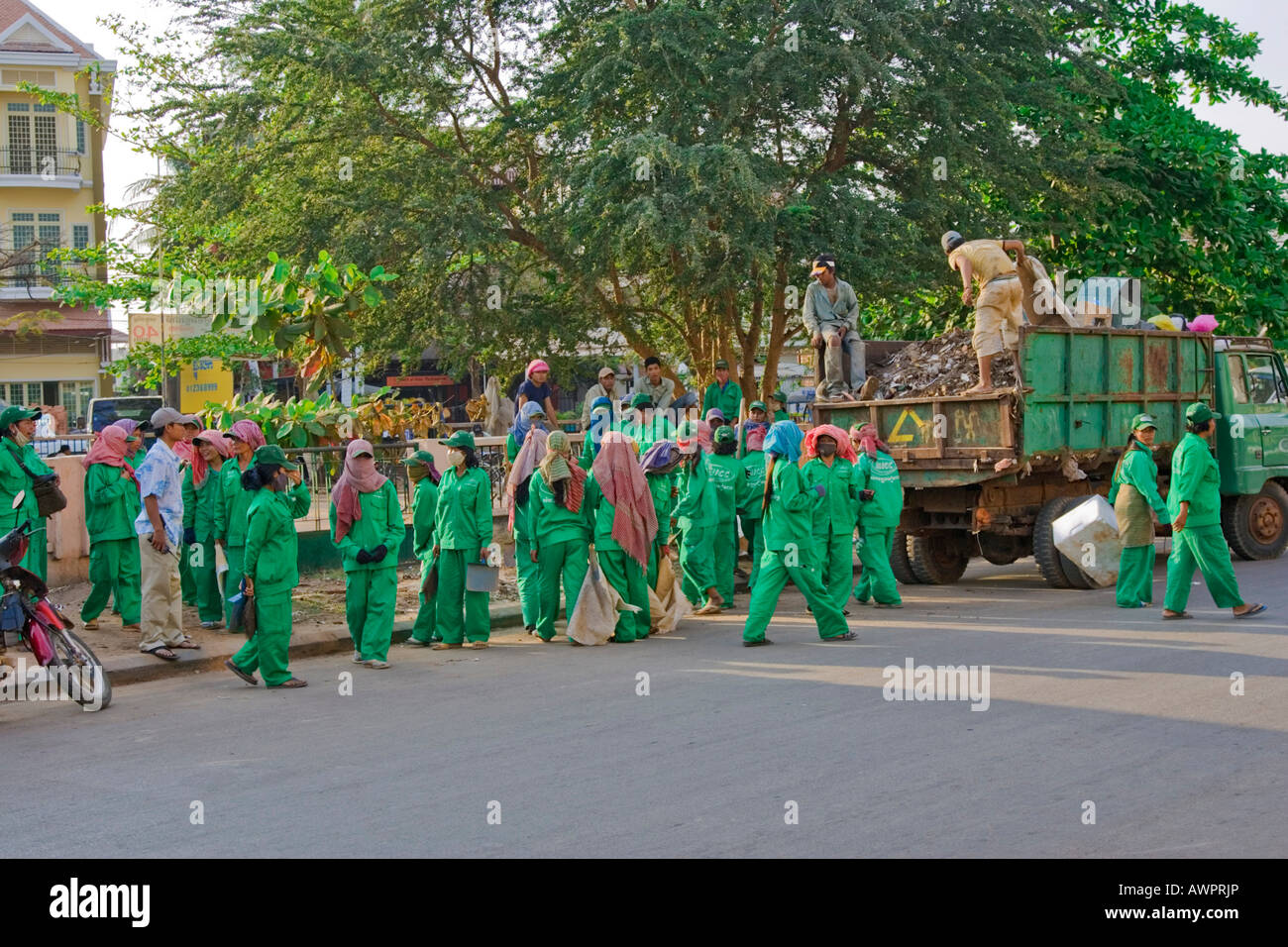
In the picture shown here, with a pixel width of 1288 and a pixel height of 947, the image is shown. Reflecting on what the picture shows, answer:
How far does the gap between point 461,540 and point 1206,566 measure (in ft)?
18.9

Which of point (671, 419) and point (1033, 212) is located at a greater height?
point (1033, 212)

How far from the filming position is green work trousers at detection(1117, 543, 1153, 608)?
11.8m

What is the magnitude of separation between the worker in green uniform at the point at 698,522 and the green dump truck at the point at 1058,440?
213 cm

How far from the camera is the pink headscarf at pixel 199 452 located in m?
10.8

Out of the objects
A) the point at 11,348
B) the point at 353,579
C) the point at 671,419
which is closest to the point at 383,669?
the point at 353,579

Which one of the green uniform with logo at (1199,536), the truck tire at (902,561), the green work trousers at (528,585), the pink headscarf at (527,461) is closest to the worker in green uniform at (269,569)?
the green work trousers at (528,585)

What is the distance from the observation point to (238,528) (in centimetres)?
1020

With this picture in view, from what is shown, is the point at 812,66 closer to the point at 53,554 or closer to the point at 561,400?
the point at 53,554

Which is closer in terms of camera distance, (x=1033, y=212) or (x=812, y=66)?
(x=812, y=66)

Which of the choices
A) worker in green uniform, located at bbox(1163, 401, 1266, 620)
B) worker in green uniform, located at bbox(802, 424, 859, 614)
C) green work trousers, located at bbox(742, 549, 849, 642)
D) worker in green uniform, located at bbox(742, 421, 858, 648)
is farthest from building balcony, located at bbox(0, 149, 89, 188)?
worker in green uniform, located at bbox(1163, 401, 1266, 620)

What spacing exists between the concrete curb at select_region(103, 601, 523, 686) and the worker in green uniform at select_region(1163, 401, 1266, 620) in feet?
20.3

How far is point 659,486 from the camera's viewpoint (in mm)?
12031

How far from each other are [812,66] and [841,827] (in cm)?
1443

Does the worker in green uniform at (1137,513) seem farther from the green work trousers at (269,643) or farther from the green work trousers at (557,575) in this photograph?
the green work trousers at (269,643)
